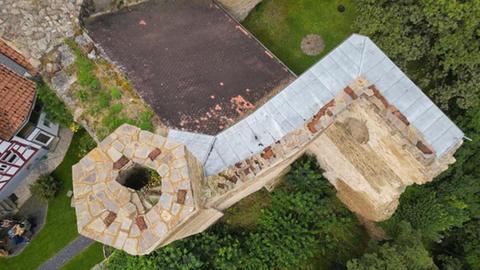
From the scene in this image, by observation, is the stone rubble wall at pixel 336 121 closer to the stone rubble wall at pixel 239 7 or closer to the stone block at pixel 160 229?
the stone block at pixel 160 229

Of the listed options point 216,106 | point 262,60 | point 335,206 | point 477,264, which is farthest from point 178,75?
point 477,264

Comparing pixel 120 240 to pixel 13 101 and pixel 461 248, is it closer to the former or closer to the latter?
pixel 13 101

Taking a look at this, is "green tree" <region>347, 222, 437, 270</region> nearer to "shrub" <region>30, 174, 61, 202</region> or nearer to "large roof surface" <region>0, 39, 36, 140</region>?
"large roof surface" <region>0, 39, 36, 140</region>

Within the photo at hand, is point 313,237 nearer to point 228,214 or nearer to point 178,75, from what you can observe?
point 228,214

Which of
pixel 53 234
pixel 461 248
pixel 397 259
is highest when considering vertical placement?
pixel 397 259

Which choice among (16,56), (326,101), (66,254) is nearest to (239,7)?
(326,101)

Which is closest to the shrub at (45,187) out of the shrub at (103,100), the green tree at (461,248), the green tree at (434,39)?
the shrub at (103,100)

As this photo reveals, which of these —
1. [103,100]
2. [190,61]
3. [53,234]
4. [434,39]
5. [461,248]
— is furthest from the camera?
[53,234]
